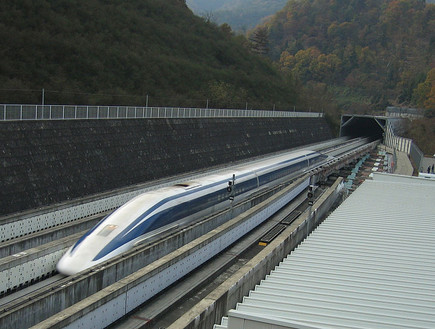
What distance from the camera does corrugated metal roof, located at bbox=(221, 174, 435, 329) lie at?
408 inches

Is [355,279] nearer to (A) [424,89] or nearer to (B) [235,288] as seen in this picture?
(B) [235,288]

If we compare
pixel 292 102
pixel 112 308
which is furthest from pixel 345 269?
pixel 292 102

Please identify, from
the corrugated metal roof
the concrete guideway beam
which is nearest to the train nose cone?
the concrete guideway beam

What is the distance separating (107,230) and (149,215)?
6.59 ft

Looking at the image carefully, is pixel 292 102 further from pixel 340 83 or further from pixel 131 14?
pixel 340 83

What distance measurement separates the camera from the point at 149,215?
1900cm

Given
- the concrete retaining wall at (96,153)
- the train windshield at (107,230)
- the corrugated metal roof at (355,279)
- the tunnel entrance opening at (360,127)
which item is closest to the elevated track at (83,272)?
the train windshield at (107,230)

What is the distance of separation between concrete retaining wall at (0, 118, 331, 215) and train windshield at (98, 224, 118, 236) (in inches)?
265

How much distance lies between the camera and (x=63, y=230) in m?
20.4

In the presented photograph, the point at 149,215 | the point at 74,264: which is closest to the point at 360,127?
the point at 149,215

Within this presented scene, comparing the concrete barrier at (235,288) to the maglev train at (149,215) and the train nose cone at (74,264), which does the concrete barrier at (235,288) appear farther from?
the train nose cone at (74,264)

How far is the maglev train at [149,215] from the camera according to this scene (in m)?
16.3

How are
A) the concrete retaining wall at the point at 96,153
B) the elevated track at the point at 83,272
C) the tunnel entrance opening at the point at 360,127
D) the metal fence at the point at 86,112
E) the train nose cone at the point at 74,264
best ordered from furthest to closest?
the tunnel entrance opening at the point at 360,127 < the metal fence at the point at 86,112 < the concrete retaining wall at the point at 96,153 < the train nose cone at the point at 74,264 < the elevated track at the point at 83,272

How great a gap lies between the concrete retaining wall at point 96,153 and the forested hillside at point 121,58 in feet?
19.0
